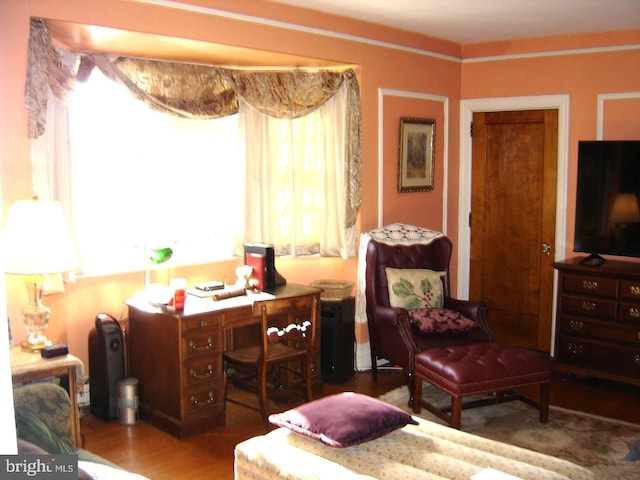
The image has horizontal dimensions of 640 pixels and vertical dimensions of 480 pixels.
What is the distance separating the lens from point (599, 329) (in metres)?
4.92

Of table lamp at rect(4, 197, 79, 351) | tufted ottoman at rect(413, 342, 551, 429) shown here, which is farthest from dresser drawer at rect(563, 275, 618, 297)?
table lamp at rect(4, 197, 79, 351)

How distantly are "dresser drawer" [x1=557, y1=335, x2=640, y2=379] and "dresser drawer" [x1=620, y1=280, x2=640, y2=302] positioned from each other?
1.14ft

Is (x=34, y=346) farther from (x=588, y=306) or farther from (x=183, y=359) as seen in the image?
(x=588, y=306)

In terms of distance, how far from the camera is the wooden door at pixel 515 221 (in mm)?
5742

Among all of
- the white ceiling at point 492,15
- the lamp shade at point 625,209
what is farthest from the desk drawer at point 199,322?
the lamp shade at point 625,209

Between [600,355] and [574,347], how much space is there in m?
0.19

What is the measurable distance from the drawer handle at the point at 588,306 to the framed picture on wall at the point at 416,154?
1.62m

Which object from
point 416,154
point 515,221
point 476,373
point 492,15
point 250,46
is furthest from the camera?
point 515,221

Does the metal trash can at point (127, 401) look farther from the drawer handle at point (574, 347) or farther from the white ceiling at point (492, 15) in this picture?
the drawer handle at point (574, 347)

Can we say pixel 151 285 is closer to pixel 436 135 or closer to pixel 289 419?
pixel 289 419

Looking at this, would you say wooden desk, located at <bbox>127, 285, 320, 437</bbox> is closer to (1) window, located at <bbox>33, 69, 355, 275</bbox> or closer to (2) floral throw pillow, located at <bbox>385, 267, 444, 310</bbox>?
(1) window, located at <bbox>33, 69, 355, 275</bbox>

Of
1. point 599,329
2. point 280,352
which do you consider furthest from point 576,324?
point 280,352

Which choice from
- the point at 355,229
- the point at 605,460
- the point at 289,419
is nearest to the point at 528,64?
the point at 355,229

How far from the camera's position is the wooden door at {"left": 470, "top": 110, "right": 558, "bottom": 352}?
574 cm
